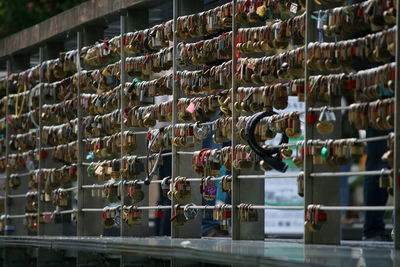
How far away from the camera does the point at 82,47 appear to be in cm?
1324

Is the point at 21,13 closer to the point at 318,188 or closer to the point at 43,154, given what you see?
the point at 43,154

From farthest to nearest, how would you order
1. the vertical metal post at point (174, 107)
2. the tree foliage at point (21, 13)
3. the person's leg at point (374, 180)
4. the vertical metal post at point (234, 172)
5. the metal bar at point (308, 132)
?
1. the tree foliage at point (21, 13)
2. the vertical metal post at point (174, 107)
3. the person's leg at point (374, 180)
4. the vertical metal post at point (234, 172)
5. the metal bar at point (308, 132)

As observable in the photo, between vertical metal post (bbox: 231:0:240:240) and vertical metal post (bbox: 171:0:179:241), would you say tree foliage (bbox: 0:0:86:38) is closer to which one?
vertical metal post (bbox: 171:0:179:241)

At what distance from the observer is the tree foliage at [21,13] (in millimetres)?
25031

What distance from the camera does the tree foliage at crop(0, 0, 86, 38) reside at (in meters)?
25.0

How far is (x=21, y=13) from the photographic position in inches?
992

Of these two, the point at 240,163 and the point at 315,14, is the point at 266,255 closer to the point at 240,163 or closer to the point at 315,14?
the point at 315,14

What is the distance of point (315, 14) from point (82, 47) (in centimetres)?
509

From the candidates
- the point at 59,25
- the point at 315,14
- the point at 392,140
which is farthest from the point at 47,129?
the point at 392,140

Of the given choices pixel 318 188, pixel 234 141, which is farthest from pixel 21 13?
pixel 318 188

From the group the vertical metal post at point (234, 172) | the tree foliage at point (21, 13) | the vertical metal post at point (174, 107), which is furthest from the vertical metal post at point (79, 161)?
the tree foliage at point (21, 13)

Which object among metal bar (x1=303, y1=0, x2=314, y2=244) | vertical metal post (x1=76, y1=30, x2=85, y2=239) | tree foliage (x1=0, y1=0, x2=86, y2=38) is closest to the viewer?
metal bar (x1=303, y1=0, x2=314, y2=244)

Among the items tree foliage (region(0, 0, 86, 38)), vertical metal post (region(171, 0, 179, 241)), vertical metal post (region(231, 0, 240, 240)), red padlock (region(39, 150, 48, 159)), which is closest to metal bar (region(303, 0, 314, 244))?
vertical metal post (region(231, 0, 240, 240))

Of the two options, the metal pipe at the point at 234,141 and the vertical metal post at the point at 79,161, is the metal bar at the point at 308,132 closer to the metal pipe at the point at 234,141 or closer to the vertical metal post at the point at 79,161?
the metal pipe at the point at 234,141
